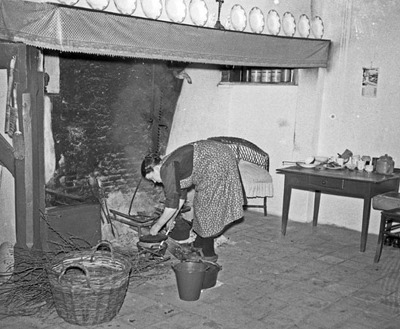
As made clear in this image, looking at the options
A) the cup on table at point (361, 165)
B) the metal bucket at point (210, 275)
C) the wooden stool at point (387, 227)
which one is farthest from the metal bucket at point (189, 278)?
the cup on table at point (361, 165)

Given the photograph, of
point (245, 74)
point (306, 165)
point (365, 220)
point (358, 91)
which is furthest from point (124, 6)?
point (365, 220)

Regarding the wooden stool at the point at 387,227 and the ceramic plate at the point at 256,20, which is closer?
the wooden stool at the point at 387,227

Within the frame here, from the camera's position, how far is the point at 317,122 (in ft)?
25.1

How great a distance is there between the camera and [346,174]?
6.57 meters

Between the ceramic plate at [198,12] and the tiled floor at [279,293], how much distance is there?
2674 millimetres

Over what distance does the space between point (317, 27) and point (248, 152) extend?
2.02 metres

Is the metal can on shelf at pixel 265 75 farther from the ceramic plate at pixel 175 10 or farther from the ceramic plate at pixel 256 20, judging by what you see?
the ceramic plate at pixel 175 10

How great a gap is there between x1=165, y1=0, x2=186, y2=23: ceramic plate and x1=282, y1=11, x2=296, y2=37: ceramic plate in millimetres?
1927

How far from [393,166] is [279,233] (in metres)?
1.69

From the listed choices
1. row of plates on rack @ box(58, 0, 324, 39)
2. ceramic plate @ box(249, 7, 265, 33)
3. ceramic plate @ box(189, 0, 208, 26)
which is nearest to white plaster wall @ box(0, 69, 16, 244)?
row of plates on rack @ box(58, 0, 324, 39)

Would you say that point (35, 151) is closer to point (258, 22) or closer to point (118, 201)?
point (118, 201)

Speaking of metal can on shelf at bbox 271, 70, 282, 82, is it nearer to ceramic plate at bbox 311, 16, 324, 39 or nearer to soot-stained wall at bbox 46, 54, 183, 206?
ceramic plate at bbox 311, 16, 324, 39

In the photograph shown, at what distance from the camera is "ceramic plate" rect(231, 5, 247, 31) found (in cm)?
682

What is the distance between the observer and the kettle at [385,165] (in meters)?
6.64
